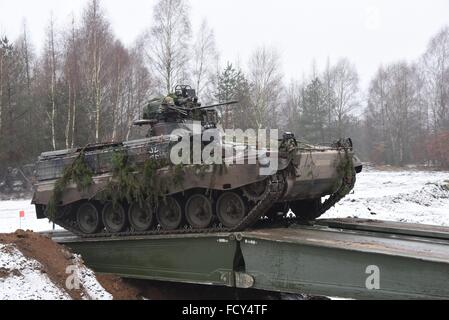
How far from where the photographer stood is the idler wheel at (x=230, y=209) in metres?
8.45

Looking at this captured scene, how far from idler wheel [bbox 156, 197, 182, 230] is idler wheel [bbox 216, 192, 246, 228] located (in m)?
0.88

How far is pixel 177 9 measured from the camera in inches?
1103

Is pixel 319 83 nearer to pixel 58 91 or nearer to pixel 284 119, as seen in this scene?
pixel 284 119

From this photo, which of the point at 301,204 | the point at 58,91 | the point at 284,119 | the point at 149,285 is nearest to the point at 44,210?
the point at 149,285

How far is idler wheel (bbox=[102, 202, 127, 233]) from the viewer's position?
1000cm

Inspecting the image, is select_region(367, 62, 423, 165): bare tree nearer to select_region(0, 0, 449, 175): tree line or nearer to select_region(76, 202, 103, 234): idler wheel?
select_region(0, 0, 449, 175): tree line

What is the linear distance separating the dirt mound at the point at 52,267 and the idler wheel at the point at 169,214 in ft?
4.01

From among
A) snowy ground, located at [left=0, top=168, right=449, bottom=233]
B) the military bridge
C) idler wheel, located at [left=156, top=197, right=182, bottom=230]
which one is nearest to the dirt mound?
the military bridge

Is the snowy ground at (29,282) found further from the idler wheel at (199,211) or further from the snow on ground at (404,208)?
the snow on ground at (404,208)

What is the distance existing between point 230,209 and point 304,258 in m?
1.95

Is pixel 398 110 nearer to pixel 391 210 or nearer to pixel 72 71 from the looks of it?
pixel 72 71

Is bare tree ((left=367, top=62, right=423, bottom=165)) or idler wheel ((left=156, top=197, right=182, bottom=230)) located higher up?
bare tree ((left=367, top=62, right=423, bottom=165))

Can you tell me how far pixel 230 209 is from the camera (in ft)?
28.2

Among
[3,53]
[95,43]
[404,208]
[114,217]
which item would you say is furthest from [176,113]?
[3,53]
